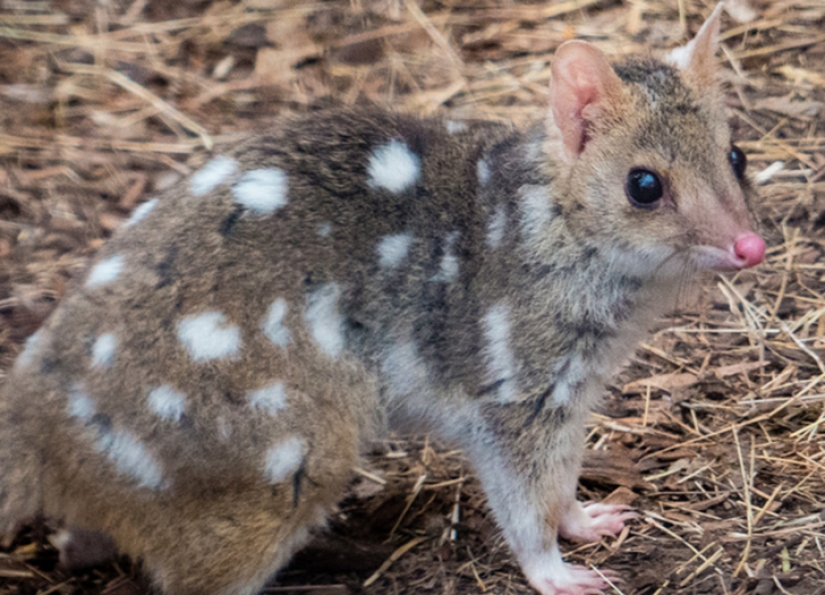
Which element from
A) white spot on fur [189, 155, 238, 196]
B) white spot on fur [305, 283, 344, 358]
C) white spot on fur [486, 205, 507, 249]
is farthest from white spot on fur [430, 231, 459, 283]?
white spot on fur [189, 155, 238, 196]

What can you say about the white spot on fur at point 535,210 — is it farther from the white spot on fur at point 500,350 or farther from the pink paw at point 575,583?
the pink paw at point 575,583

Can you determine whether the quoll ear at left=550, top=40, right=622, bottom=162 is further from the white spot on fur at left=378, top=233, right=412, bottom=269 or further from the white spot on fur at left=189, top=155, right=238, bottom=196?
the white spot on fur at left=189, top=155, right=238, bottom=196

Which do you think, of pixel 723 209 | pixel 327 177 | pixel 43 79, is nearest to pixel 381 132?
pixel 327 177

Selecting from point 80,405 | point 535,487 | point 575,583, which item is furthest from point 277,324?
point 575,583

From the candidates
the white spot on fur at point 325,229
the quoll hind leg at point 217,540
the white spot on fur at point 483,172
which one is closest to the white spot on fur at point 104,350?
the quoll hind leg at point 217,540

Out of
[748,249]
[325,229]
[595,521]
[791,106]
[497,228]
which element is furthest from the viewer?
[791,106]

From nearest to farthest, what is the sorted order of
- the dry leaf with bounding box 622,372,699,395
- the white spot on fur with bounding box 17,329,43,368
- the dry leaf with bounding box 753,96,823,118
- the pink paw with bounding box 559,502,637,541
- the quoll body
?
1. the quoll body
2. the white spot on fur with bounding box 17,329,43,368
3. the pink paw with bounding box 559,502,637,541
4. the dry leaf with bounding box 622,372,699,395
5. the dry leaf with bounding box 753,96,823,118

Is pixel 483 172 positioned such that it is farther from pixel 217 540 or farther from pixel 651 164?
pixel 217 540
